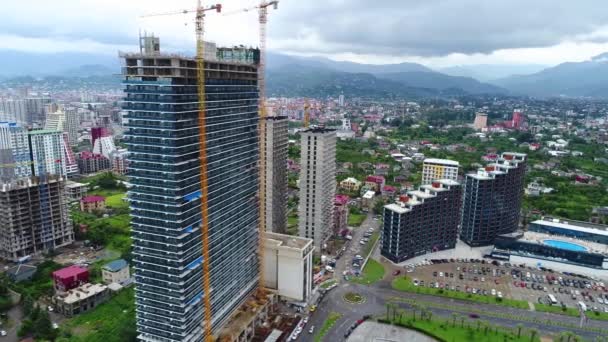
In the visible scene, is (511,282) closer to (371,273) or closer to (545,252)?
(545,252)

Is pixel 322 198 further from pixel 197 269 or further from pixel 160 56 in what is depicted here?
pixel 160 56

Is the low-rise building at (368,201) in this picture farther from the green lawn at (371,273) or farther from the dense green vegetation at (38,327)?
the dense green vegetation at (38,327)

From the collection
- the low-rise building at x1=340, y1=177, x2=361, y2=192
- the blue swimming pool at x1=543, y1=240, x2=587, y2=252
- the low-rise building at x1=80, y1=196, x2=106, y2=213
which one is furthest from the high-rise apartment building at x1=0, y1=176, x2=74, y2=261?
the blue swimming pool at x1=543, y1=240, x2=587, y2=252

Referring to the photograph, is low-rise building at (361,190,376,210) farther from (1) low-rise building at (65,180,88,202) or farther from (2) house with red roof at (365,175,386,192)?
(1) low-rise building at (65,180,88,202)

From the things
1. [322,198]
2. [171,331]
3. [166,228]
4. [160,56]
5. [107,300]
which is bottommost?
[107,300]

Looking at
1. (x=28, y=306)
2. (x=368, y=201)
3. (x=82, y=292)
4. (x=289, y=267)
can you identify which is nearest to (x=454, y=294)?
(x=289, y=267)

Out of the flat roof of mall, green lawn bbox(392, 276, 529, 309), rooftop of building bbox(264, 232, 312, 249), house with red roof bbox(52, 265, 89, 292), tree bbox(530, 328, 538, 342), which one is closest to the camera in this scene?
tree bbox(530, 328, 538, 342)

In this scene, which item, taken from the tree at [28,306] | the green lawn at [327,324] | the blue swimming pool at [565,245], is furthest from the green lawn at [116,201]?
the blue swimming pool at [565,245]

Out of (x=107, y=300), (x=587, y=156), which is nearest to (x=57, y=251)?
(x=107, y=300)
